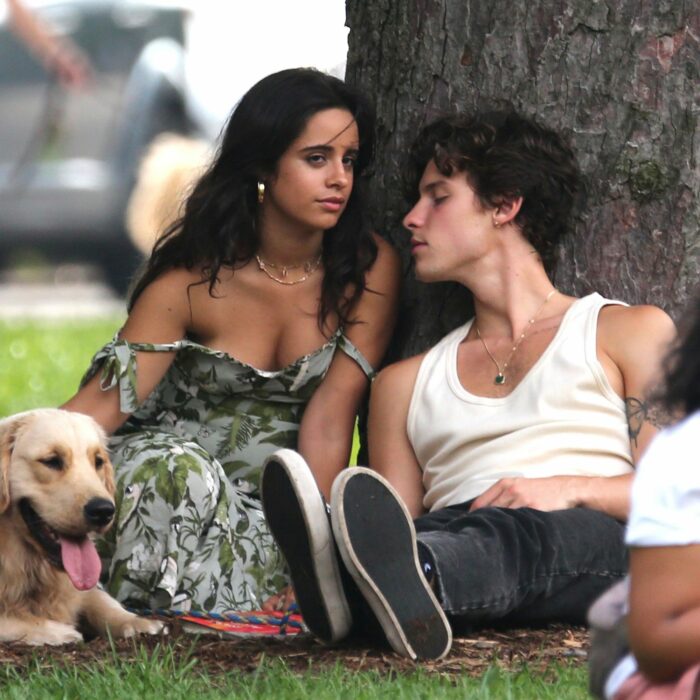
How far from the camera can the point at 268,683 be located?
343 cm

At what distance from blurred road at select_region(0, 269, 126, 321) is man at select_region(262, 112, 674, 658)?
9420mm

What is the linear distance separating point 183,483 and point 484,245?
1143 millimetres

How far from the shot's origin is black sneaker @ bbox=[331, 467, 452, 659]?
3.58m

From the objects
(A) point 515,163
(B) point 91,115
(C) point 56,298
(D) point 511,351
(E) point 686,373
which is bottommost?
(C) point 56,298

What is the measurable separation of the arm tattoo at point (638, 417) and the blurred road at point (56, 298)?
9927mm

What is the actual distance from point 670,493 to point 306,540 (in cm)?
156

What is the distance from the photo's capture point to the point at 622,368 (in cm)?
434

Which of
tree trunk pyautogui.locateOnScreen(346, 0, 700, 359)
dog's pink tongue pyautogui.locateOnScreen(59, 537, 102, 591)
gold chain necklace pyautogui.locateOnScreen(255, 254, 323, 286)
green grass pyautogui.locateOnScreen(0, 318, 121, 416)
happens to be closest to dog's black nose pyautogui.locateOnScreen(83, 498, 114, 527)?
dog's pink tongue pyautogui.locateOnScreen(59, 537, 102, 591)

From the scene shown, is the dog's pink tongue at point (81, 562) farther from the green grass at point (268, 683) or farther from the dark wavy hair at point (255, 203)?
the dark wavy hair at point (255, 203)

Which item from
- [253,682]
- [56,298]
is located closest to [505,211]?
Result: [253,682]

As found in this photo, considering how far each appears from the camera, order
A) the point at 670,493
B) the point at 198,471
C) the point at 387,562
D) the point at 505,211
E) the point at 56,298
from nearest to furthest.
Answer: the point at 670,493 → the point at 387,562 → the point at 198,471 → the point at 505,211 → the point at 56,298

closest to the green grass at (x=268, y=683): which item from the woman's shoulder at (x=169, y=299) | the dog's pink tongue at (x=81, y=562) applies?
the dog's pink tongue at (x=81, y=562)

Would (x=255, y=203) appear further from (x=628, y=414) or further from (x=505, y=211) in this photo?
(x=628, y=414)

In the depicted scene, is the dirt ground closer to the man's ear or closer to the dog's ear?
the dog's ear
